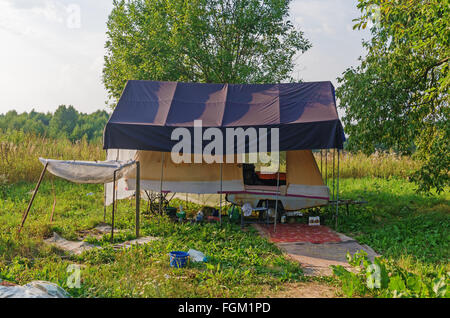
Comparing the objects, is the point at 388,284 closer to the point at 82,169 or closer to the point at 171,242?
the point at 171,242

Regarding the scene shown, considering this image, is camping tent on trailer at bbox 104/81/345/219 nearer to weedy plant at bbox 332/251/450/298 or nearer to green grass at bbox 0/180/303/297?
green grass at bbox 0/180/303/297

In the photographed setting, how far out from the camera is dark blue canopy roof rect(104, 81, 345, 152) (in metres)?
8.29

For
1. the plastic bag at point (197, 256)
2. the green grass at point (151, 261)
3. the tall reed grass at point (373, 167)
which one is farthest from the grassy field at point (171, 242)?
the tall reed grass at point (373, 167)

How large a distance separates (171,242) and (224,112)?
342cm

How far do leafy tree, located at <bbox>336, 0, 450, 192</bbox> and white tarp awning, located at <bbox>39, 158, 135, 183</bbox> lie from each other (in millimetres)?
5730

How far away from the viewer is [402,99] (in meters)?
9.03

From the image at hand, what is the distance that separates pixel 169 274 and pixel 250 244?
230cm

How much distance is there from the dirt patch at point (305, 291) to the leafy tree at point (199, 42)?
8.74 m

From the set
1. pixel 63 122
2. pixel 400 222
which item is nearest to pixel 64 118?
pixel 63 122

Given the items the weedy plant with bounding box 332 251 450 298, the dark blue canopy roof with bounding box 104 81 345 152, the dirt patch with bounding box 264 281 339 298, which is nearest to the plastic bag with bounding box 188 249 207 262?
the dirt patch with bounding box 264 281 339 298

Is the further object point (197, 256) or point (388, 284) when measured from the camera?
point (197, 256)

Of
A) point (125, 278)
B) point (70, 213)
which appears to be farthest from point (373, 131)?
point (70, 213)

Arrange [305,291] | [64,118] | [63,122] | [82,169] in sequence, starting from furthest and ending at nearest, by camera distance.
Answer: [64,118]
[63,122]
[82,169]
[305,291]

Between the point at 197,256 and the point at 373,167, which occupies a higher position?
the point at 373,167
